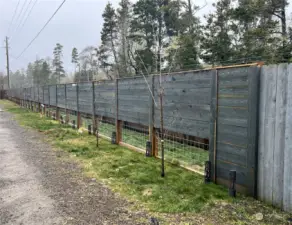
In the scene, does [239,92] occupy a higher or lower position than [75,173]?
higher

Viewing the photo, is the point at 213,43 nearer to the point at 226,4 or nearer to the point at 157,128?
the point at 226,4

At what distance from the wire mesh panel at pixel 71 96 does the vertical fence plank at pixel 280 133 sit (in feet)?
24.8

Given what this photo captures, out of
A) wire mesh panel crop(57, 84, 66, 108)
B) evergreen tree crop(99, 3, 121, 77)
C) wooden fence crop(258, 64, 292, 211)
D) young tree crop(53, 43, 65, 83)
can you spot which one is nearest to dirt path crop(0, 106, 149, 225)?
wooden fence crop(258, 64, 292, 211)

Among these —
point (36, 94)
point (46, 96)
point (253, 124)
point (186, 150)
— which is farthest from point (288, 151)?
point (36, 94)

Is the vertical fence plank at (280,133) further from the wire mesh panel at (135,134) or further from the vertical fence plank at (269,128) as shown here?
the wire mesh panel at (135,134)

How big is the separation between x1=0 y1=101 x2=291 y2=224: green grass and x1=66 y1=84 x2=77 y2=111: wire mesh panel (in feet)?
14.1

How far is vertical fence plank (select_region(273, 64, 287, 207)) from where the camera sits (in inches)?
99.7

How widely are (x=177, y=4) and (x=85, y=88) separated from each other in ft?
33.2

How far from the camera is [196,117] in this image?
146 inches

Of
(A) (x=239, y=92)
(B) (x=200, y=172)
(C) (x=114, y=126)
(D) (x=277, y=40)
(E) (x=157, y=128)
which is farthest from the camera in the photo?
(D) (x=277, y=40)

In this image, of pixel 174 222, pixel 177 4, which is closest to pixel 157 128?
pixel 174 222

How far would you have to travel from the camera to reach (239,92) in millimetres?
2959

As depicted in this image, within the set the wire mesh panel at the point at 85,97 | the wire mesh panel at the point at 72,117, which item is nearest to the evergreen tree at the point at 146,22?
the wire mesh panel at the point at 72,117

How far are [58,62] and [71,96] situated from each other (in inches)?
1968
